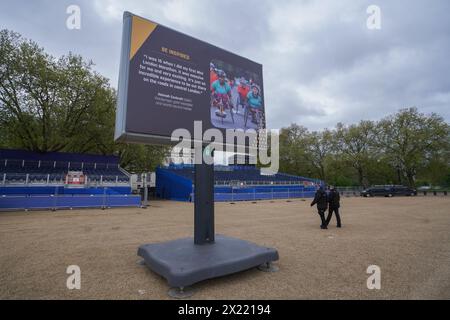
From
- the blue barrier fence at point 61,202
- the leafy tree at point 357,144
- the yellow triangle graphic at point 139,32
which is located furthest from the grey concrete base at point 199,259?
the leafy tree at point 357,144

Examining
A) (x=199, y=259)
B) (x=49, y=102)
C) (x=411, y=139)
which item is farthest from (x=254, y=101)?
(x=411, y=139)

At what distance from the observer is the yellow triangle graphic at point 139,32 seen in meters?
4.02

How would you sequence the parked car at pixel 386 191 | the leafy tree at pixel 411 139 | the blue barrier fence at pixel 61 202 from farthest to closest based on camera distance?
the leafy tree at pixel 411 139, the parked car at pixel 386 191, the blue barrier fence at pixel 61 202

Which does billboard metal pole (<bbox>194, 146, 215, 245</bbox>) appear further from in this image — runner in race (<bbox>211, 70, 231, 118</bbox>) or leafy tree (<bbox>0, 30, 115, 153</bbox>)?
leafy tree (<bbox>0, 30, 115, 153</bbox>)

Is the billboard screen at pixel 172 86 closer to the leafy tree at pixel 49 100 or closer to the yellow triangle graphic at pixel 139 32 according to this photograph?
the yellow triangle graphic at pixel 139 32

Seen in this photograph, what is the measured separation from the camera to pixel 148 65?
4.08m

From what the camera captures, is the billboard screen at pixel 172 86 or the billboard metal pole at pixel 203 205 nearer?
the billboard screen at pixel 172 86

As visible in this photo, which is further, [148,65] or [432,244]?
[432,244]

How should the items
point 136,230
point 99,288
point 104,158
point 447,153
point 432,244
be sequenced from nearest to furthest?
1. point 99,288
2. point 432,244
3. point 136,230
4. point 104,158
5. point 447,153

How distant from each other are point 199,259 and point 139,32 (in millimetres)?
3963

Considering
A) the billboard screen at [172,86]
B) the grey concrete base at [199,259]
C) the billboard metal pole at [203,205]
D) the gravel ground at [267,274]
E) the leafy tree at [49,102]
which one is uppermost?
the leafy tree at [49,102]

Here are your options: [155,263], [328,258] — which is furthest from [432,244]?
[155,263]

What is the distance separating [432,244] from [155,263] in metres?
6.62
